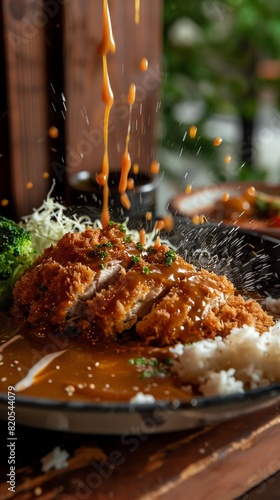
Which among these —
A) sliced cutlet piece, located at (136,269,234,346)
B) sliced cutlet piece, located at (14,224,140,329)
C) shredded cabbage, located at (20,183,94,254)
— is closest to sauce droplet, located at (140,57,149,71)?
shredded cabbage, located at (20,183,94,254)

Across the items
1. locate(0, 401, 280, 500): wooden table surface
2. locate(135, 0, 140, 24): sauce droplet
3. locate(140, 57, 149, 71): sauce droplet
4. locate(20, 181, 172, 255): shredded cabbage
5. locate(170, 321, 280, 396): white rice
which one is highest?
locate(135, 0, 140, 24): sauce droplet

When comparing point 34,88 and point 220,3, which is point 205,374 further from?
point 220,3

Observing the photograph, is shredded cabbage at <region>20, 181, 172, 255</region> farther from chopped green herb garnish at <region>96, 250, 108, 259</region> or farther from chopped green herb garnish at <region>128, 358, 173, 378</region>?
chopped green herb garnish at <region>128, 358, 173, 378</region>

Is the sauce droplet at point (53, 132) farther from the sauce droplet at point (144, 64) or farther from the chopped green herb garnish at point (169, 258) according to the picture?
the chopped green herb garnish at point (169, 258)

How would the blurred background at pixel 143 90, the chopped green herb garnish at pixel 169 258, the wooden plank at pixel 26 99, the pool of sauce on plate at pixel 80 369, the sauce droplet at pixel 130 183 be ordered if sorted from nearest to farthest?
the pool of sauce on plate at pixel 80 369
the chopped green herb garnish at pixel 169 258
the sauce droplet at pixel 130 183
the wooden plank at pixel 26 99
the blurred background at pixel 143 90

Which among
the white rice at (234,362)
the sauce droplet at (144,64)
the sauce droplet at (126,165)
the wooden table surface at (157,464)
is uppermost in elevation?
the sauce droplet at (144,64)

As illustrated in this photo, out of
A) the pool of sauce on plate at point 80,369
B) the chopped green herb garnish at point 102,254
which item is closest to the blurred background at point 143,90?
the chopped green herb garnish at point 102,254

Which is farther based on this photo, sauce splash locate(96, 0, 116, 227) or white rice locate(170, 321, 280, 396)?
sauce splash locate(96, 0, 116, 227)

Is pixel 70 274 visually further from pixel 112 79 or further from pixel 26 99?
pixel 112 79
